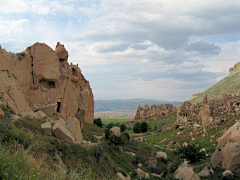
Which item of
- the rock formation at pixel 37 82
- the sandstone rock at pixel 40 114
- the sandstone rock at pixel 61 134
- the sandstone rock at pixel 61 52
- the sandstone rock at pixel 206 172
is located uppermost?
the sandstone rock at pixel 61 52

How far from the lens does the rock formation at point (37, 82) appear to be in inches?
Answer: 661

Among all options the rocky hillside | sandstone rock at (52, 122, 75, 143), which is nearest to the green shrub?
sandstone rock at (52, 122, 75, 143)

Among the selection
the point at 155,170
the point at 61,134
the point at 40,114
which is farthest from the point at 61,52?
the point at 155,170

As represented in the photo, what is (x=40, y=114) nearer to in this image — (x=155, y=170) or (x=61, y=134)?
(x=61, y=134)

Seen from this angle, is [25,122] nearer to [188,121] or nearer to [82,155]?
[82,155]

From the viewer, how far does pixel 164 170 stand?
2078cm

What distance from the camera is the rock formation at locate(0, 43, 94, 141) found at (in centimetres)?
1678

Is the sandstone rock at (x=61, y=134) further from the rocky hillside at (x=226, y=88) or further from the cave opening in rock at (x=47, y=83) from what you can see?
the rocky hillside at (x=226, y=88)

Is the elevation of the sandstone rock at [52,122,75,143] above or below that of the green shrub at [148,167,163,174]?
above

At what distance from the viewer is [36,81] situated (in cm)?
2012

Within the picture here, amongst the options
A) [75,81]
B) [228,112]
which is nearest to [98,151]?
[75,81]

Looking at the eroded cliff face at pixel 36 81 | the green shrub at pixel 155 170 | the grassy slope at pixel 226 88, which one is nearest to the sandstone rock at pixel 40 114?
the eroded cliff face at pixel 36 81

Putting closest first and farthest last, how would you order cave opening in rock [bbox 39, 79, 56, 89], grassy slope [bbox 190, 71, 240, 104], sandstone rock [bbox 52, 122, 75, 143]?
sandstone rock [bbox 52, 122, 75, 143]
cave opening in rock [bbox 39, 79, 56, 89]
grassy slope [bbox 190, 71, 240, 104]

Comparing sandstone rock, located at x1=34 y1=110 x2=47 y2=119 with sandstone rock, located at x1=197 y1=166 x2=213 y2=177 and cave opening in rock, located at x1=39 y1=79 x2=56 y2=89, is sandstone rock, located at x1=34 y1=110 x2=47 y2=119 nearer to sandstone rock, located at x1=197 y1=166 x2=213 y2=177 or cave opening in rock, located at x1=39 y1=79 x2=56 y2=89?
cave opening in rock, located at x1=39 y1=79 x2=56 y2=89
